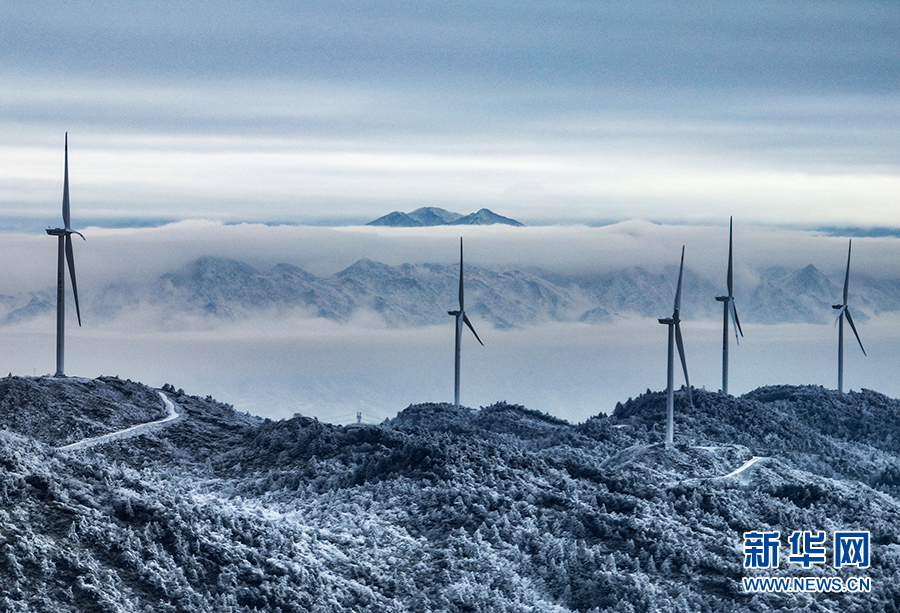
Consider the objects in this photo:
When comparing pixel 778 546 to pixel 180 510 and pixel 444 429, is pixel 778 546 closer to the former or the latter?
pixel 180 510

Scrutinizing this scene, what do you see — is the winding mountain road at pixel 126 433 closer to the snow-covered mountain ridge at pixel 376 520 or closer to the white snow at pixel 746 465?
the snow-covered mountain ridge at pixel 376 520

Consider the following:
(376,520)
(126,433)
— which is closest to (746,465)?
(376,520)

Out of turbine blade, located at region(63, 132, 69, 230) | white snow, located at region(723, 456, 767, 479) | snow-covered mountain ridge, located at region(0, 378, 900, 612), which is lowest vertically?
white snow, located at region(723, 456, 767, 479)

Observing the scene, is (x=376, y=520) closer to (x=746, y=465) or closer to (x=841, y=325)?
(x=746, y=465)

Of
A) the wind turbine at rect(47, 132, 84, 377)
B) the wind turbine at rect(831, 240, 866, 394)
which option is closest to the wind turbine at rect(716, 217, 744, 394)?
the wind turbine at rect(831, 240, 866, 394)

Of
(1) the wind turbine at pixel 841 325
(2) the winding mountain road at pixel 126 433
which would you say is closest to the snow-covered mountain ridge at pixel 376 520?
(2) the winding mountain road at pixel 126 433

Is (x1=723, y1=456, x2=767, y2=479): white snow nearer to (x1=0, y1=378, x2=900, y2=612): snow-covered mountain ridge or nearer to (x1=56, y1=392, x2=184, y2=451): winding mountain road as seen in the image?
(x1=0, y1=378, x2=900, y2=612): snow-covered mountain ridge

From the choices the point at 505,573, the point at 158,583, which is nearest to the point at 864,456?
the point at 505,573

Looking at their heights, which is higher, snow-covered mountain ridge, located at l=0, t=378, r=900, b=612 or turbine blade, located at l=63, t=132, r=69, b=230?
turbine blade, located at l=63, t=132, r=69, b=230

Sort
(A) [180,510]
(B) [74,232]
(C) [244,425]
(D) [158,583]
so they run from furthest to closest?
1. (B) [74,232]
2. (C) [244,425]
3. (A) [180,510]
4. (D) [158,583]
